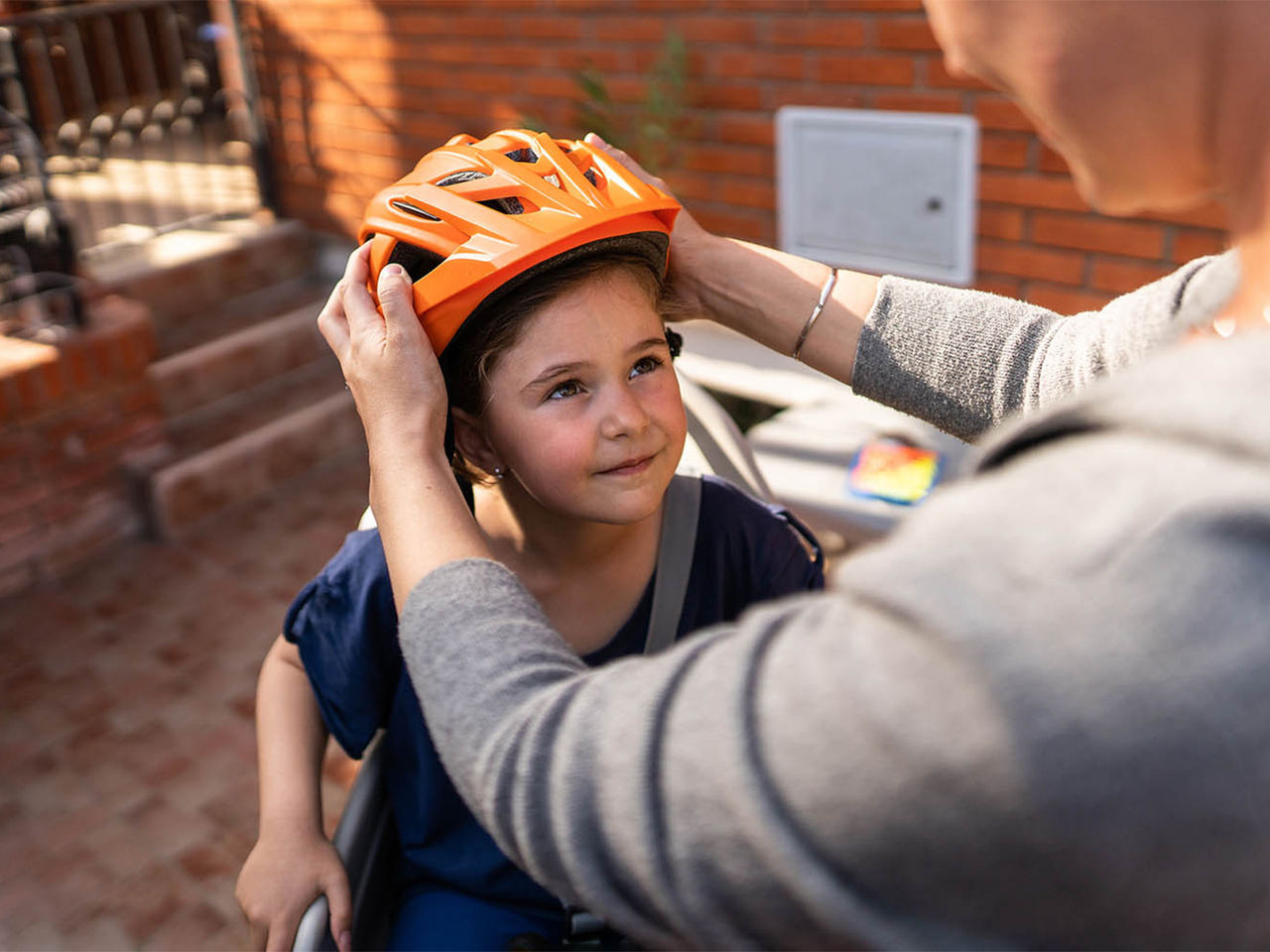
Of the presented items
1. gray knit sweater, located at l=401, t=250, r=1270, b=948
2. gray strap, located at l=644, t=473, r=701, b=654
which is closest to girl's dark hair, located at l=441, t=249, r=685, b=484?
gray strap, located at l=644, t=473, r=701, b=654

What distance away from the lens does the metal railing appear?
520 cm

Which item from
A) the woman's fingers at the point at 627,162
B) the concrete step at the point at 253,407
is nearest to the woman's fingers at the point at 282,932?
the woman's fingers at the point at 627,162

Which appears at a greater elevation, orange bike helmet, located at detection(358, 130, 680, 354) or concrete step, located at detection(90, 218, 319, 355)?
orange bike helmet, located at detection(358, 130, 680, 354)

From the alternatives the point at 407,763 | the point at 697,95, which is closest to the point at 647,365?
the point at 407,763

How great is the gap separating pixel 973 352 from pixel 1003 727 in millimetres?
989

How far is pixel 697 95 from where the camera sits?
4.44 m

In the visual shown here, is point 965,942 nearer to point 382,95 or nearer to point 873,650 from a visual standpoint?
point 873,650

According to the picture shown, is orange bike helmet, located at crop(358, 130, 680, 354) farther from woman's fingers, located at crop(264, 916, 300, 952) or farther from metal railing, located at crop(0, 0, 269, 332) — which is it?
metal railing, located at crop(0, 0, 269, 332)

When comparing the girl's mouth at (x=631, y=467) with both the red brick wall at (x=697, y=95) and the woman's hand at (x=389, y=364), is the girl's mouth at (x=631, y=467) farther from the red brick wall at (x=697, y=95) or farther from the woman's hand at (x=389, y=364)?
the red brick wall at (x=697, y=95)

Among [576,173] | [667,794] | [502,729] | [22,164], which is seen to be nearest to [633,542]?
[576,173]

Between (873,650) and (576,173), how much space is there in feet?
3.55

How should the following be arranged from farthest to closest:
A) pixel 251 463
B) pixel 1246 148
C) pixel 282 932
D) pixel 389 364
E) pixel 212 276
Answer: pixel 212 276 < pixel 251 463 < pixel 282 932 < pixel 389 364 < pixel 1246 148

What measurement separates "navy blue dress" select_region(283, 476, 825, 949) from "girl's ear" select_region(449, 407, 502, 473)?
0.19 m

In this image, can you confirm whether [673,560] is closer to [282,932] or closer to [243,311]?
[282,932]
